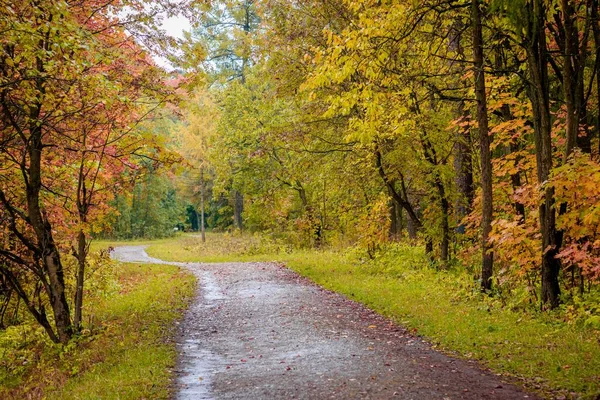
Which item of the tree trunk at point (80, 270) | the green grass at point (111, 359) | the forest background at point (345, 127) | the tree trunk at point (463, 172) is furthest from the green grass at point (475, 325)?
the tree trunk at point (80, 270)

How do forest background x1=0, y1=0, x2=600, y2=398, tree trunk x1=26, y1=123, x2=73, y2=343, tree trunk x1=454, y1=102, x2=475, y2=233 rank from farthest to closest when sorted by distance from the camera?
tree trunk x1=454, y1=102, x2=475, y2=233, tree trunk x1=26, y1=123, x2=73, y2=343, forest background x1=0, y1=0, x2=600, y2=398

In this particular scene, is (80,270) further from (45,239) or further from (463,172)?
(463,172)

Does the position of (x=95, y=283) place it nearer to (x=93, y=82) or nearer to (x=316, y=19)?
(x=93, y=82)

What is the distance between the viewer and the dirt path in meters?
5.61

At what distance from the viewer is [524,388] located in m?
5.50

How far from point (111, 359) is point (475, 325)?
550 cm

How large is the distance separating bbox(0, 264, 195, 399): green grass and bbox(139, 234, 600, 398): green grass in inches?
157

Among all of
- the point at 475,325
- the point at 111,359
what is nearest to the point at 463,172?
the point at 475,325

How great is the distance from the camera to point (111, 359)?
285 inches

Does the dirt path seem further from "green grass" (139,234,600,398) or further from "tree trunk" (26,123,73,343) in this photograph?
"tree trunk" (26,123,73,343)

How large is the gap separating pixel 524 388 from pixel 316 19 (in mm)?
10860

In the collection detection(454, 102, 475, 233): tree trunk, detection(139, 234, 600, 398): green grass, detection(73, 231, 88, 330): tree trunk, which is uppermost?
detection(454, 102, 475, 233): tree trunk

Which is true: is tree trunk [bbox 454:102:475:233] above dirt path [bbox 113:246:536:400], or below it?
above

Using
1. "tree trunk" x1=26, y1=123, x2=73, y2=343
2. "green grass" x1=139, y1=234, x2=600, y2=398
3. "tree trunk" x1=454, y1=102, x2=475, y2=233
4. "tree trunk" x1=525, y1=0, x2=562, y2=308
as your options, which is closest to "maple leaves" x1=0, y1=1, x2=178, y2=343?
"tree trunk" x1=26, y1=123, x2=73, y2=343
